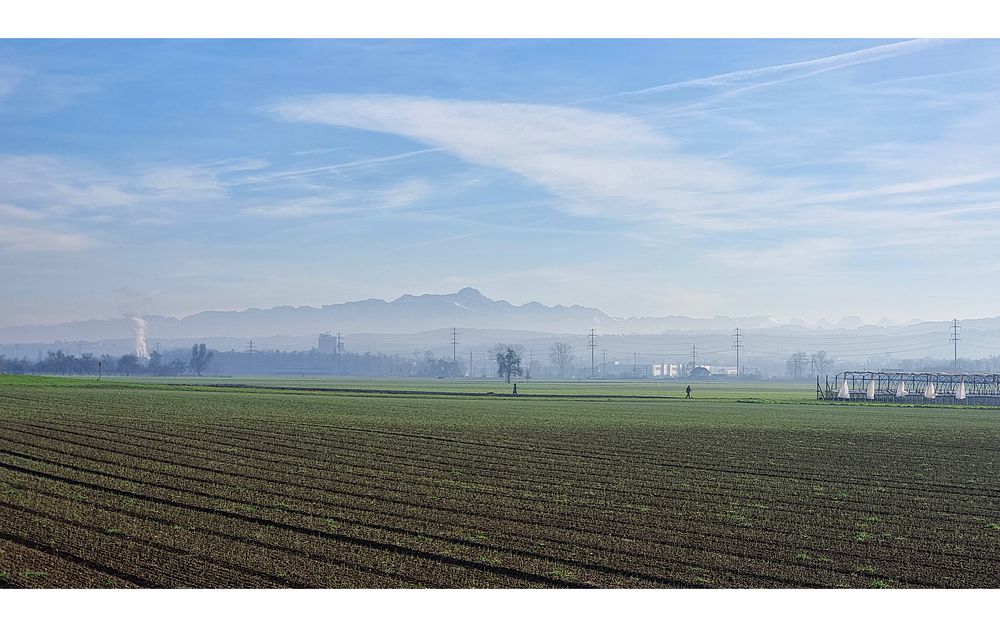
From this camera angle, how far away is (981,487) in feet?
76.5

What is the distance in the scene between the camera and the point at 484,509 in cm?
1862

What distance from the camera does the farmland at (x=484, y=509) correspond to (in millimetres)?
13914

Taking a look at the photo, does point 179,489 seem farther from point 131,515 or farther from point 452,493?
point 452,493

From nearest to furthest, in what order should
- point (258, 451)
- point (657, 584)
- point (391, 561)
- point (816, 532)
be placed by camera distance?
point (657, 584)
point (391, 561)
point (816, 532)
point (258, 451)

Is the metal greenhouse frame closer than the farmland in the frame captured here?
No

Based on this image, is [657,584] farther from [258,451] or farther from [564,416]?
[564,416]

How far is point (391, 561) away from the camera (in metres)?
14.4

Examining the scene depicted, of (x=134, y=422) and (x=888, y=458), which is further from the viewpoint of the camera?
(x=134, y=422)

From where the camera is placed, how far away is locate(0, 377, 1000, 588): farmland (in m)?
13.9

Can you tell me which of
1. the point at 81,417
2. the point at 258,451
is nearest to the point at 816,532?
the point at 258,451

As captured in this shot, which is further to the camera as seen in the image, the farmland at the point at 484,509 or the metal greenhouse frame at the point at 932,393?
the metal greenhouse frame at the point at 932,393

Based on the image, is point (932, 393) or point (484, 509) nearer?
point (484, 509)

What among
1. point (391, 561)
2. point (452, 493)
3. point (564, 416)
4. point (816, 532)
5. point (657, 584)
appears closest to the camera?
point (657, 584)

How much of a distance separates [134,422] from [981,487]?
2864 cm
